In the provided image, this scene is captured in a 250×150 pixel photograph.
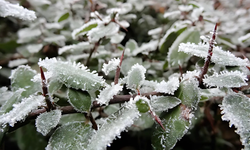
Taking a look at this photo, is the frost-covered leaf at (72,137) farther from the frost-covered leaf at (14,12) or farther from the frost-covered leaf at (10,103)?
the frost-covered leaf at (14,12)

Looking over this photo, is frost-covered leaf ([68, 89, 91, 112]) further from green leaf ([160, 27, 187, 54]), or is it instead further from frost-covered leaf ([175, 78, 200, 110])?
green leaf ([160, 27, 187, 54])

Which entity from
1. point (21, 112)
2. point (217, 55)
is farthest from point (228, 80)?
point (21, 112)

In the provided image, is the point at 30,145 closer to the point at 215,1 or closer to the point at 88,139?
the point at 88,139

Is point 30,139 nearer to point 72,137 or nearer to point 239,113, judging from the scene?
point 72,137

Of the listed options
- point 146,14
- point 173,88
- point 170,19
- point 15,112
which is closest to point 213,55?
point 173,88

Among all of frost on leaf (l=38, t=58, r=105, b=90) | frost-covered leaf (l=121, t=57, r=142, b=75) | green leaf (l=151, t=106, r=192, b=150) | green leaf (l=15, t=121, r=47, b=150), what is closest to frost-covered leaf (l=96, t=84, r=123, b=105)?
frost on leaf (l=38, t=58, r=105, b=90)

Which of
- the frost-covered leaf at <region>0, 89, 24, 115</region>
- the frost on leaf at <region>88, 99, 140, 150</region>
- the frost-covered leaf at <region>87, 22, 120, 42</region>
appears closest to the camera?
the frost on leaf at <region>88, 99, 140, 150</region>

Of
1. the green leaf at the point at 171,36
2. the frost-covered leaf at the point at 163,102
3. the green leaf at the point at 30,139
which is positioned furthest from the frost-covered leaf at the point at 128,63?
the green leaf at the point at 30,139
